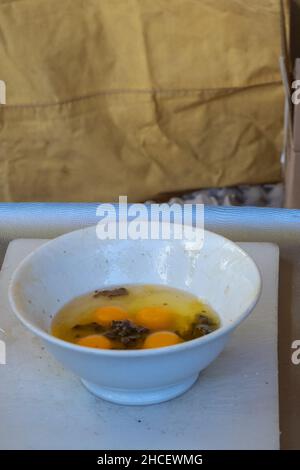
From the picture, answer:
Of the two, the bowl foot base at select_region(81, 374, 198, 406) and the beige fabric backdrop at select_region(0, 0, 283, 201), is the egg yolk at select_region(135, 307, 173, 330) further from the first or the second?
the beige fabric backdrop at select_region(0, 0, 283, 201)

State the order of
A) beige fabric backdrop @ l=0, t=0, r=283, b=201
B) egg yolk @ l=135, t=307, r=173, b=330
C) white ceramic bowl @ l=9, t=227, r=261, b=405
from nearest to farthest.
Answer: white ceramic bowl @ l=9, t=227, r=261, b=405 → egg yolk @ l=135, t=307, r=173, b=330 → beige fabric backdrop @ l=0, t=0, r=283, b=201

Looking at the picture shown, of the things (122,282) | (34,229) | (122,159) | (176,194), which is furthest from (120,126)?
(122,282)

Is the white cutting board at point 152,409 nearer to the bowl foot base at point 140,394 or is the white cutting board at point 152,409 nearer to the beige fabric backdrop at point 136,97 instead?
the bowl foot base at point 140,394

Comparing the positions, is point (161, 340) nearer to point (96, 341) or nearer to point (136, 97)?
point (96, 341)

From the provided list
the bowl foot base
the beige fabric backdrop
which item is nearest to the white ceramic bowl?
the bowl foot base

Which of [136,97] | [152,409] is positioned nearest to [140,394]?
[152,409]

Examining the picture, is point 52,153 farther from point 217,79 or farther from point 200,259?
point 200,259
